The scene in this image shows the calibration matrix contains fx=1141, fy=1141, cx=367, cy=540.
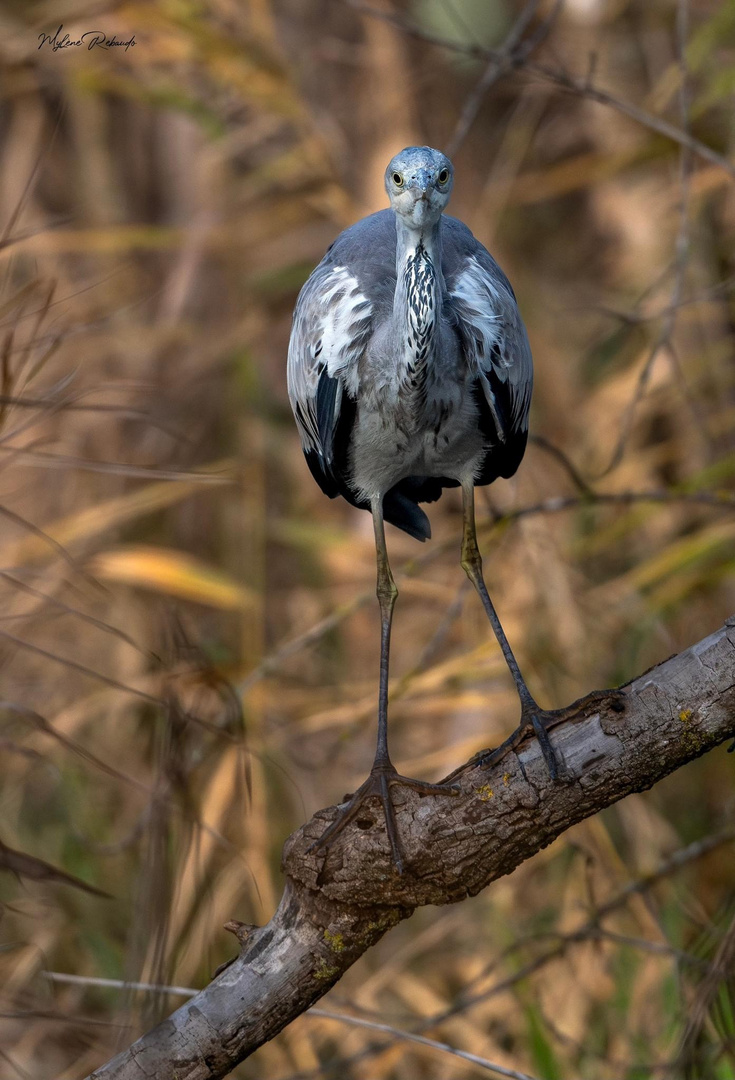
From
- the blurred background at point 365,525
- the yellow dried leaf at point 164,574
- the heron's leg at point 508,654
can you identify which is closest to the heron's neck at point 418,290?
the heron's leg at point 508,654

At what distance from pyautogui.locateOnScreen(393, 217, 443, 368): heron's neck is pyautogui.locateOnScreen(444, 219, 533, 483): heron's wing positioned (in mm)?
206

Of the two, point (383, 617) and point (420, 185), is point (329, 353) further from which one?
point (383, 617)

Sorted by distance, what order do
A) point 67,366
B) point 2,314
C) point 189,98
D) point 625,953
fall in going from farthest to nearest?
point 67,366 → point 189,98 → point 625,953 → point 2,314

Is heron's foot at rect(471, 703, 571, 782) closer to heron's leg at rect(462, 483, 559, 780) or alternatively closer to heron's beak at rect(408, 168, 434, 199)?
heron's leg at rect(462, 483, 559, 780)

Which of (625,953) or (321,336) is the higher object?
(321,336)

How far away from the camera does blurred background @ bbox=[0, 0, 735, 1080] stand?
5023 mm

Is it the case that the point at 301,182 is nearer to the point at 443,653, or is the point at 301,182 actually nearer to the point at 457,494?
the point at 457,494

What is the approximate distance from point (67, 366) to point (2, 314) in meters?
4.58

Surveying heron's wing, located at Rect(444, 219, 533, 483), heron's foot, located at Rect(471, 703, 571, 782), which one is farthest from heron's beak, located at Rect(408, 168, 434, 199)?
heron's foot, located at Rect(471, 703, 571, 782)

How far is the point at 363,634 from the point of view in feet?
25.3

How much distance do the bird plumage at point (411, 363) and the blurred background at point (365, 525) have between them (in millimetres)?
597

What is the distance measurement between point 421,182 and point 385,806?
141 centimetres

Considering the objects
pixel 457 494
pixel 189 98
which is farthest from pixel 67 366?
pixel 457 494

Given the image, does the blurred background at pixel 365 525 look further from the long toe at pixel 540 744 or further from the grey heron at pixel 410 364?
the long toe at pixel 540 744
